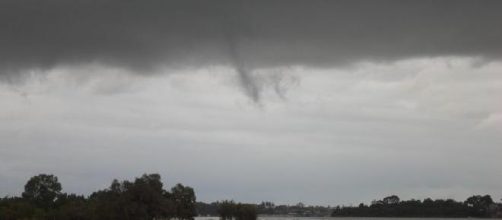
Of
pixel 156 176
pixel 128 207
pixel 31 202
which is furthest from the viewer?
pixel 31 202

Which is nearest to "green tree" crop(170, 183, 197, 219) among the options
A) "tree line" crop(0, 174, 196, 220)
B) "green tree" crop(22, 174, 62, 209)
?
"tree line" crop(0, 174, 196, 220)

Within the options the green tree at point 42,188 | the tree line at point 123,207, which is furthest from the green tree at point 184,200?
the green tree at point 42,188

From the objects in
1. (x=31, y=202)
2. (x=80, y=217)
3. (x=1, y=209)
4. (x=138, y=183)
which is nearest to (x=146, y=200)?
(x=138, y=183)

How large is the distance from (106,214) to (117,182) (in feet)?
22.5

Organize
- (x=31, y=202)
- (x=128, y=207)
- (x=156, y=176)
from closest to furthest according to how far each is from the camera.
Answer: (x=128, y=207), (x=156, y=176), (x=31, y=202)

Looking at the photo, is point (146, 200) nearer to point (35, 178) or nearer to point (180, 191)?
point (180, 191)

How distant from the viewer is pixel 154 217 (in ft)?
474

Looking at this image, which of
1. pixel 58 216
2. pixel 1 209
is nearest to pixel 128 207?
pixel 58 216

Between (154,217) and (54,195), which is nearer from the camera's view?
(154,217)

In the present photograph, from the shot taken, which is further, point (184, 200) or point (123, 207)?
point (184, 200)

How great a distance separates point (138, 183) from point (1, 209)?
33.6 meters

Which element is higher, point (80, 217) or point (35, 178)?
point (35, 178)

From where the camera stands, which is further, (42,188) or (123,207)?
(42,188)

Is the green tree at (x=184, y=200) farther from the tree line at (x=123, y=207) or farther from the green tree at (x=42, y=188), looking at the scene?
the green tree at (x=42, y=188)
